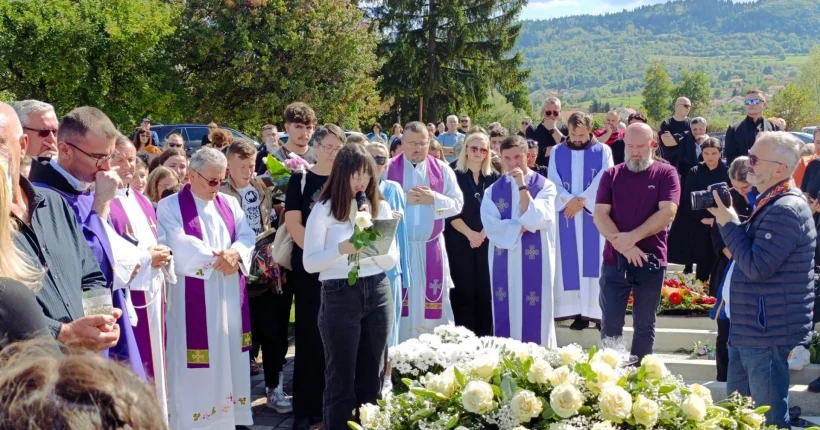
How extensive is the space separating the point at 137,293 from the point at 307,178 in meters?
1.40

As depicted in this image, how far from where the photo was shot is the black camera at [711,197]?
4680 mm

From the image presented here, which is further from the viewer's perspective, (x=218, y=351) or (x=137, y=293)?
(x=218, y=351)

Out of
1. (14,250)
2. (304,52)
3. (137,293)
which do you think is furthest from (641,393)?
(304,52)

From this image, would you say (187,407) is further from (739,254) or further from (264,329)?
(739,254)

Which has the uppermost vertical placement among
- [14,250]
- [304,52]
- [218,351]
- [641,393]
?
[304,52]

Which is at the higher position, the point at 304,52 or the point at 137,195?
the point at 304,52

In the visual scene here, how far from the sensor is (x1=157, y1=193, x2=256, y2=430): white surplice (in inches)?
197

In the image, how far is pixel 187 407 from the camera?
5.08 metres

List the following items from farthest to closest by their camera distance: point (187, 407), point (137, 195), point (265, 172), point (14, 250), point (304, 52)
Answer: point (304, 52)
point (265, 172)
point (187, 407)
point (137, 195)
point (14, 250)

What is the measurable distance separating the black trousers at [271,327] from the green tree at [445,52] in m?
30.8

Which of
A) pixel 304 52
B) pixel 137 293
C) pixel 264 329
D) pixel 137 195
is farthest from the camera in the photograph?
pixel 304 52

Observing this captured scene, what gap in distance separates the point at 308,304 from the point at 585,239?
3288mm

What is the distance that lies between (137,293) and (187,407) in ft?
3.34

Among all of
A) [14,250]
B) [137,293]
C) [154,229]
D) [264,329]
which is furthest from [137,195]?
[14,250]
